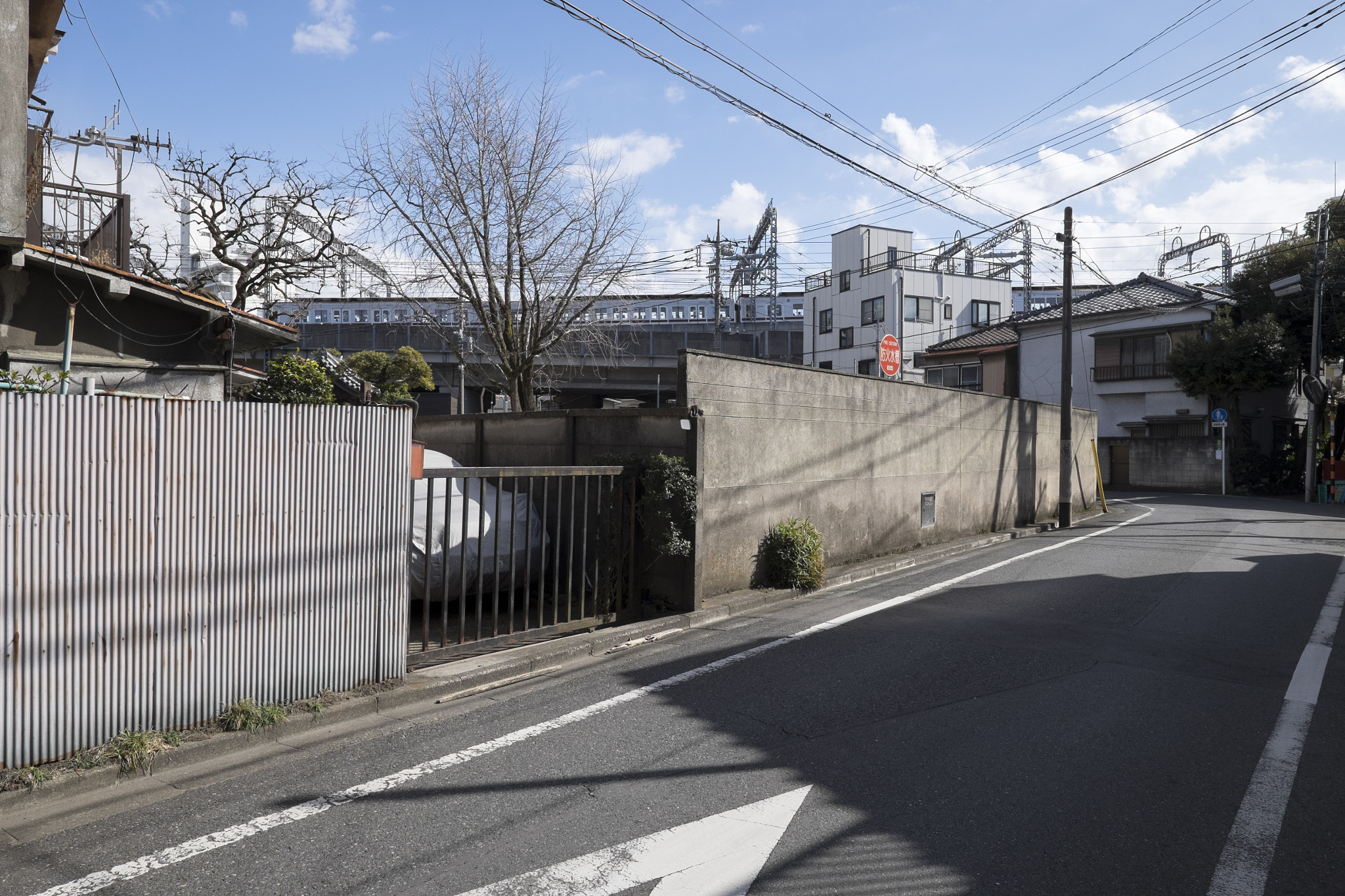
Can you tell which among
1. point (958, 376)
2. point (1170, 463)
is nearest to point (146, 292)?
point (1170, 463)

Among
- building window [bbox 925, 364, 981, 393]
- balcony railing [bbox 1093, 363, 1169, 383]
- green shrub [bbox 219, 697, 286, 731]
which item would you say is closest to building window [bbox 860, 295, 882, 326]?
building window [bbox 925, 364, 981, 393]

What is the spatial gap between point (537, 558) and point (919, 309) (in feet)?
127

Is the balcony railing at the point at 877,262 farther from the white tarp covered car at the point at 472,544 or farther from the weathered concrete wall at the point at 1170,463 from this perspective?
the white tarp covered car at the point at 472,544

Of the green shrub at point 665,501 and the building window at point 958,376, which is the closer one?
the green shrub at point 665,501

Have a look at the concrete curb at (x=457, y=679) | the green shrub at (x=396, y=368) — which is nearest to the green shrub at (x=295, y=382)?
the concrete curb at (x=457, y=679)

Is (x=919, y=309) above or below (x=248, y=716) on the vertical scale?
above

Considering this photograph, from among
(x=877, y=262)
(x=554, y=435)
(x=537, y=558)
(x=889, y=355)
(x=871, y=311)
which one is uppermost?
(x=877, y=262)

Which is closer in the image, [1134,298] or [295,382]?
[295,382]

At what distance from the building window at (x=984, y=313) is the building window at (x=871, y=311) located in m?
6.45

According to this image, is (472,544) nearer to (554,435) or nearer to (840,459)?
(554,435)

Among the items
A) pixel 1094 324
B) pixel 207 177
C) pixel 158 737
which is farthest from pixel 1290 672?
pixel 1094 324

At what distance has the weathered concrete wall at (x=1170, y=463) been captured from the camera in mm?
30922

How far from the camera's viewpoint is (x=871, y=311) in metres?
43.9

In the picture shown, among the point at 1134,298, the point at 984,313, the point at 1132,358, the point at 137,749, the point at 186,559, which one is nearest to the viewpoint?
the point at 137,749
